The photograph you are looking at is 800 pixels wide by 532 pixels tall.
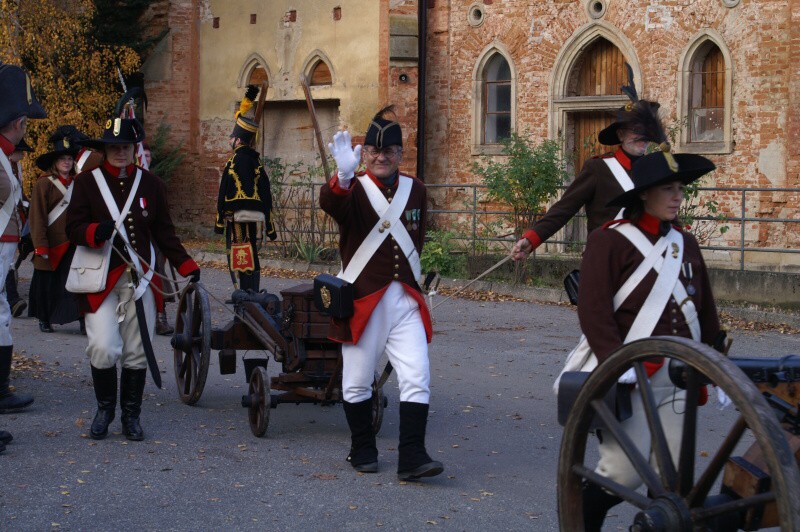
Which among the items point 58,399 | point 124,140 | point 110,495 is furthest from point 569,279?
point 58,399

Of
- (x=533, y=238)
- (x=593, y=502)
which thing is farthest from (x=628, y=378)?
(x=533, y=238)

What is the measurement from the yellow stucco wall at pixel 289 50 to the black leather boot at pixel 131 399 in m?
16.3

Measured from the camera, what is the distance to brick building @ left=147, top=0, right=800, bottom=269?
63.3 ft

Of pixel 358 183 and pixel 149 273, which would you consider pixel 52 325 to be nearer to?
pixel 149 273

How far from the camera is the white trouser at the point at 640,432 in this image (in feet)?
15.1

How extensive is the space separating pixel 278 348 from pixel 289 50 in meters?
17.9

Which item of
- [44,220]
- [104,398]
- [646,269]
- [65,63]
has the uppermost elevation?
[65,63]

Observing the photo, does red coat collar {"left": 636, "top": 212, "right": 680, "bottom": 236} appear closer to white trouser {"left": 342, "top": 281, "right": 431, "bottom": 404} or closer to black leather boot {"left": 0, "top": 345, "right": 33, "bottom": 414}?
white trouser {"left": 342, "top": 281, "right": 431, "bottom": 404}

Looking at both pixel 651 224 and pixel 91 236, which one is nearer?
pixel 651 224

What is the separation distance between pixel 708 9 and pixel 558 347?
30.5ft

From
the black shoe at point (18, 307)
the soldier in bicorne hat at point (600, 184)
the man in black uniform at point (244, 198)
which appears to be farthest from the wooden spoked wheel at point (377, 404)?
the black shoe at point (18, 307)

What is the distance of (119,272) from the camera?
8.06 m

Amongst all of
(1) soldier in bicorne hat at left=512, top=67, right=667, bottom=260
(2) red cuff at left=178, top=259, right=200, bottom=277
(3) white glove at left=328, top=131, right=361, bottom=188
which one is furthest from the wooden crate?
(1) soldier in bicorne hat at left=512, top=67, right=667, bottom=260

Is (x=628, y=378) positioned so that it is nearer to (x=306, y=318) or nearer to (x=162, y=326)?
(x=306, y=318)
